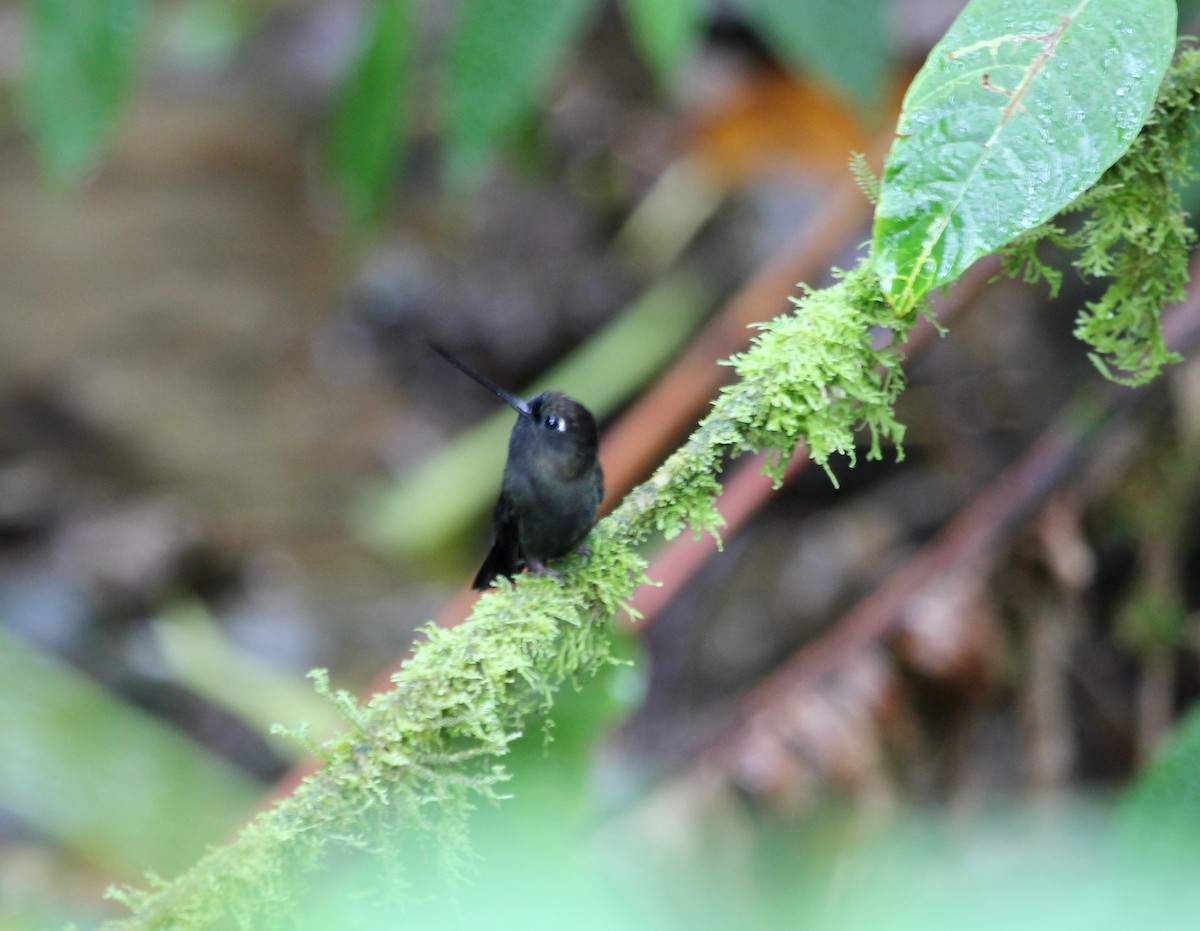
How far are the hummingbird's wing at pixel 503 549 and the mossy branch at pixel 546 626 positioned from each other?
19 centimetres

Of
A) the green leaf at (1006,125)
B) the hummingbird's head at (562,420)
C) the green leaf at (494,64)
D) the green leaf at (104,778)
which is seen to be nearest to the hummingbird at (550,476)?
the hummingbird's head at (562,420)

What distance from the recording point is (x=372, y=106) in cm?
261

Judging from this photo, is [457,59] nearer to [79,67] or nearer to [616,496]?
[79,67]

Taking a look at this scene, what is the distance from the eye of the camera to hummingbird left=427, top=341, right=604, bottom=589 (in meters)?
1.40

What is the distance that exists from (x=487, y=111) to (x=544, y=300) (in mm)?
2609

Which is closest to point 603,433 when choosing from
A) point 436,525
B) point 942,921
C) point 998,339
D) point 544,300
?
point 436,525

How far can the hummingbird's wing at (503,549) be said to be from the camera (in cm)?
152

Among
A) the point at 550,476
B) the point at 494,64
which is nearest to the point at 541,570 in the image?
the point at 550,476

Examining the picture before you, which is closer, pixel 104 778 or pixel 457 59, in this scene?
pixel 457 59

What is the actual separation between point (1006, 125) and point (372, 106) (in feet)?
6.28

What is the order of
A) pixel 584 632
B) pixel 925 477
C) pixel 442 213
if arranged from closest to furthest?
pixel 584 632, pixel 925 477, pixel 442 213

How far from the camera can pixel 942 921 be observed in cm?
66

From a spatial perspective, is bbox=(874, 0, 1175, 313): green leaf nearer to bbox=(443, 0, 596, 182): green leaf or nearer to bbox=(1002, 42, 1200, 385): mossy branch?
bbox=(1002, 42, 1200, 385): mossy branch

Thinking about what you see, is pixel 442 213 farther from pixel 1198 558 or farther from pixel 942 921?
pixel 942 921
